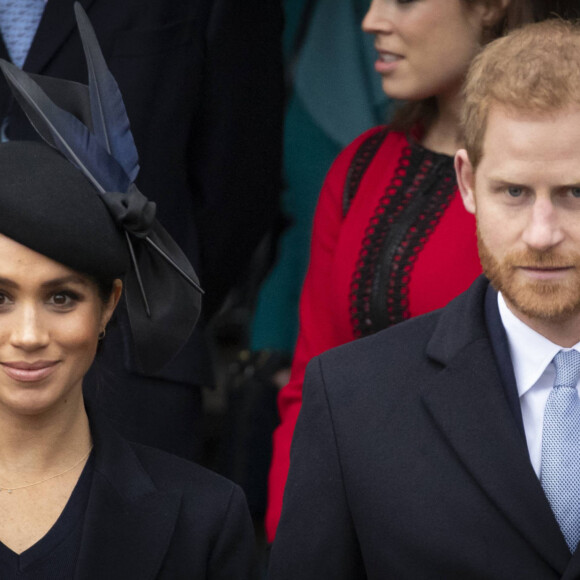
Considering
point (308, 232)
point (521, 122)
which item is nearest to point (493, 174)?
point (521, 122)

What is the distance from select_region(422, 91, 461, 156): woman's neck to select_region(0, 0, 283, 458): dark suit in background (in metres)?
0.53

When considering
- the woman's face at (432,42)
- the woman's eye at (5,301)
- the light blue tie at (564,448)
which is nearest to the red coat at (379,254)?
the woman's face at (432,42)

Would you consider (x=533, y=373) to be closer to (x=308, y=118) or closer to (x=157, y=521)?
(x=157, y=521)

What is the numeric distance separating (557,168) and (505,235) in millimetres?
140

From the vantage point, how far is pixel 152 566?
9.05 ft

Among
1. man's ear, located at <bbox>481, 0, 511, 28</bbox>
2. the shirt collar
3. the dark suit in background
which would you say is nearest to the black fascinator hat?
the dark suit in background

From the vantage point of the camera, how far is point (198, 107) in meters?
3.67

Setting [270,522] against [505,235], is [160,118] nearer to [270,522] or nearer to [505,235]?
[270,522]

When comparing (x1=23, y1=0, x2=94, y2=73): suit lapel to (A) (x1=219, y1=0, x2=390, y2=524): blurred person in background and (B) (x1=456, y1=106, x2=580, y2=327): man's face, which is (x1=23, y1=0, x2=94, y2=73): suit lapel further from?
(B) (x1=456, y1=106, x2=580, y2=327): man's face

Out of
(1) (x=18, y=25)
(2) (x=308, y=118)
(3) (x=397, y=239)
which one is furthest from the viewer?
(2) (x=308, y=118)

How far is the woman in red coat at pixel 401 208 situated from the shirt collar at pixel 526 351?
0.54 meters

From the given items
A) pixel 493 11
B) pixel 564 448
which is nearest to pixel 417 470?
pixel 564 448

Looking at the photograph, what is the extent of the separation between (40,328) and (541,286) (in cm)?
87

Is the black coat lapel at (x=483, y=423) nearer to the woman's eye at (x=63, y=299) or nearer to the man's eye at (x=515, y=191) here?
the man's eye at (x=515, y=191)
